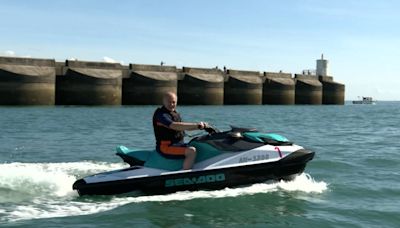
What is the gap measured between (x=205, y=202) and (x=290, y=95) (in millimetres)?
52468

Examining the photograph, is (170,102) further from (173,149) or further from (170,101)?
(173,149)

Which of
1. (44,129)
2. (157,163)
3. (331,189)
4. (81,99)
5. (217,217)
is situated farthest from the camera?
(81,99)

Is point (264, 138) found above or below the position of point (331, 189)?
above

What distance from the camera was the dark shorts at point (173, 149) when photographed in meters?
7.00

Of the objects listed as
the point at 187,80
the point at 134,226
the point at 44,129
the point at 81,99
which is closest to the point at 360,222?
the point at 134,226

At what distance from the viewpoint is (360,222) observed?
240 inches

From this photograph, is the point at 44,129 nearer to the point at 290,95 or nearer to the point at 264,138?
the point at 264,138

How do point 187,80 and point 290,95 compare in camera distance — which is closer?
point 187,80

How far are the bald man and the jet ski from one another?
0.11 meters

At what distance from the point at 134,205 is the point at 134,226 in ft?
2.65

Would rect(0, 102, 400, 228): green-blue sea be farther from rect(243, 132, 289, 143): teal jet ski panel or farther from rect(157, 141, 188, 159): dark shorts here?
rect(243, 132, 289, 143): teal jet ski panel

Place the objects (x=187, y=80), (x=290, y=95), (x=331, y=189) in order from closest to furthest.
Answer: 1. (x=331, y=189)
2. (x=187, y=80)
3. (x=290, y=95)

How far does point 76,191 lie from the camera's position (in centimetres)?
729

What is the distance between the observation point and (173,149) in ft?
23.0
